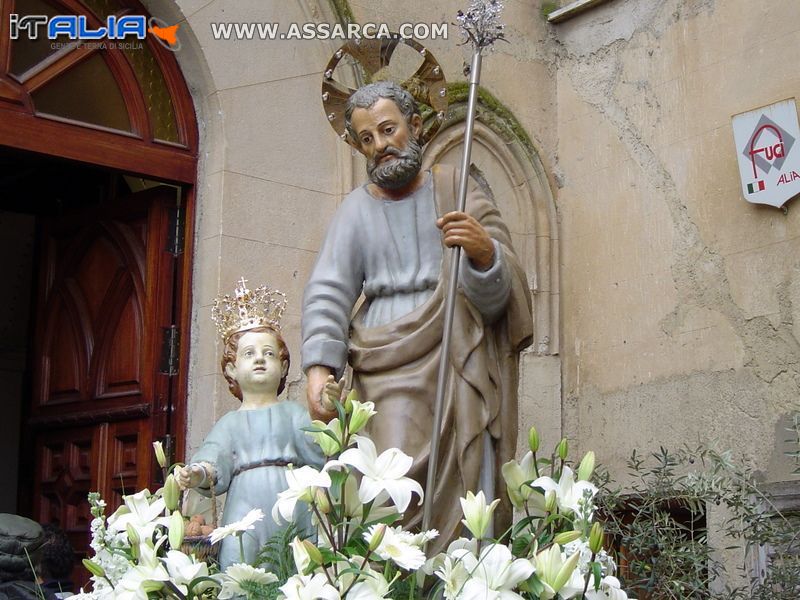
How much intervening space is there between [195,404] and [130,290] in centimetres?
81

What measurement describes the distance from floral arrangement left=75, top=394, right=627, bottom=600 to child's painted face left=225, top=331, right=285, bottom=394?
1.61m

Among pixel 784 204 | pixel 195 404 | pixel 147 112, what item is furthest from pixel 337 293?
pixel 784 204

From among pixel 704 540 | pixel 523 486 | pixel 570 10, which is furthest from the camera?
pixel 570 10

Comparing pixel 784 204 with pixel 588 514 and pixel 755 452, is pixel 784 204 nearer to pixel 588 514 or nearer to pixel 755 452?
pixel 755 452

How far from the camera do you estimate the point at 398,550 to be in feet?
7.02

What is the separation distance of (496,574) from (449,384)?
1.47 meters

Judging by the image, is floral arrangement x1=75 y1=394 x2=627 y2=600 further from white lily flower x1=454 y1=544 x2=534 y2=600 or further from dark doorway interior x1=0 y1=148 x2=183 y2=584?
dark doorway interior x1=0 y1=148 x2=183 y2=584

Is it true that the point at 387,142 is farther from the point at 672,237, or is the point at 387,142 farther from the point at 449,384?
the point at 672,237

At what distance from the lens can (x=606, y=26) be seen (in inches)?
277

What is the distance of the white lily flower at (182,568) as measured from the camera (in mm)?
2246

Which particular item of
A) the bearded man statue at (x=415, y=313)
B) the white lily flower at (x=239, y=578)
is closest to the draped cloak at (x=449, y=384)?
the bearded man statue at (x=415, y=313)

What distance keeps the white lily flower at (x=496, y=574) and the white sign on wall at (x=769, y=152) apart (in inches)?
162
